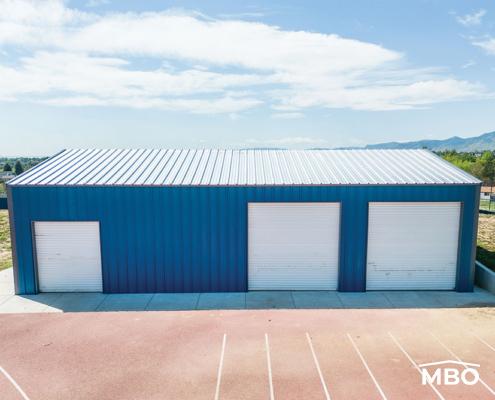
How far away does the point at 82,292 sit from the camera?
14914mm

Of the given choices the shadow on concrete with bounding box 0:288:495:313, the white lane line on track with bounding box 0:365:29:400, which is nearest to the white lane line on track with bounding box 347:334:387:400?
the shadow on concrete with bounding box 0:288:495:313

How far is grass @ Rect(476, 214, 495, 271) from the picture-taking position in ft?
58.6

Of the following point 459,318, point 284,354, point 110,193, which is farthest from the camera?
point 110,193

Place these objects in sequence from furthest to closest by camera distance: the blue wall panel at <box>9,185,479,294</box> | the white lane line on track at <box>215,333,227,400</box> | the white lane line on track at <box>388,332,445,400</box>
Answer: the blue wall panel at <box>9,185,479,294</box> < the white lane line on track at <box>215,333,227,400</box> < the white lane line on track at <box>388,332,445,400</box>

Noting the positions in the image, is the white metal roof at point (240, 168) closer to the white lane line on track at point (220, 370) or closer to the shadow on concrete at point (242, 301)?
the shadow on concrete at point (242, 301)

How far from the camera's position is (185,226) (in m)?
14.5

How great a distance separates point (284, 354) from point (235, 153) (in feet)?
35.1

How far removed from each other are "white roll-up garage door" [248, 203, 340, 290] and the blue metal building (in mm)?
39

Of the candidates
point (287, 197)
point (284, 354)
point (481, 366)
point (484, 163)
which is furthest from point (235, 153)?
point (484, 163)

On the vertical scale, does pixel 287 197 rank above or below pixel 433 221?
above

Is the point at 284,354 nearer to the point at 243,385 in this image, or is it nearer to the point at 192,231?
the point at 243,385

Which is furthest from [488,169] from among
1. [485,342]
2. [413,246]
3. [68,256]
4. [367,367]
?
[68,256]

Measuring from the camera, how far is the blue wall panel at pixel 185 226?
564 inches

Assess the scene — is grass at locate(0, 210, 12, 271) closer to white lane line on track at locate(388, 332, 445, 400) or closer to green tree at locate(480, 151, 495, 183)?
white lane line on track at locate(388, 332, 445, 400)
